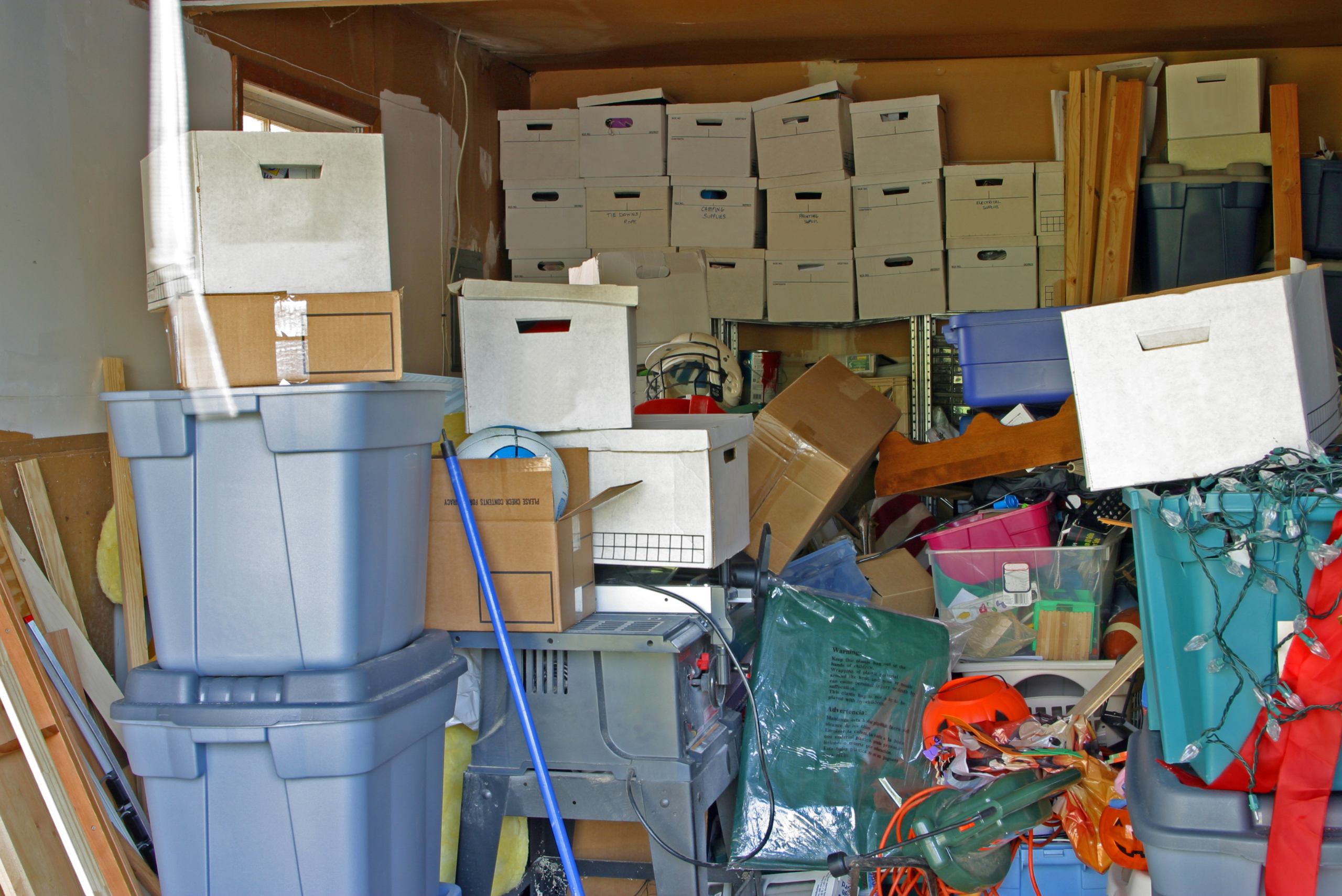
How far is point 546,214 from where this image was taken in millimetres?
3914

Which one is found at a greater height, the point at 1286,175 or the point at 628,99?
the point at 628,99

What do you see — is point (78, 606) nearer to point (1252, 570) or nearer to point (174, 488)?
point (174, 488)

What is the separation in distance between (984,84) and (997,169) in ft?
2.07

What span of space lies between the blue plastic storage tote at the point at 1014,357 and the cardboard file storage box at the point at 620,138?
5.03 feet

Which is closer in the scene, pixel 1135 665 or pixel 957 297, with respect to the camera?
pixel 1135 665

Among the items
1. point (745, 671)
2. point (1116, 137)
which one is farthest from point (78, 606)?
point (1116, 137)

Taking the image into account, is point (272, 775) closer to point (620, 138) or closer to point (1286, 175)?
point (620, 138)

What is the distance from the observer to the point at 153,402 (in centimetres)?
143

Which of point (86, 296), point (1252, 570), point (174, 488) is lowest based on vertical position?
point (1252, 570)

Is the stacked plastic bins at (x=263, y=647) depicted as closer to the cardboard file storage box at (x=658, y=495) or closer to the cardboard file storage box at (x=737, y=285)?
the cardboard file storage box at (x=658, y=495)

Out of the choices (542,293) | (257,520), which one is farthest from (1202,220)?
(257,520)

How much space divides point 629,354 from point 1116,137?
2.63 meters

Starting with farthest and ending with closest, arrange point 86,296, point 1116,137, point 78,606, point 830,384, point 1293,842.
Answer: point 1116,137, point 830,384, point 86,296, point 78,606, point 1293,842

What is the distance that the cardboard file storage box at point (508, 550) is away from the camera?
66.0 inches
